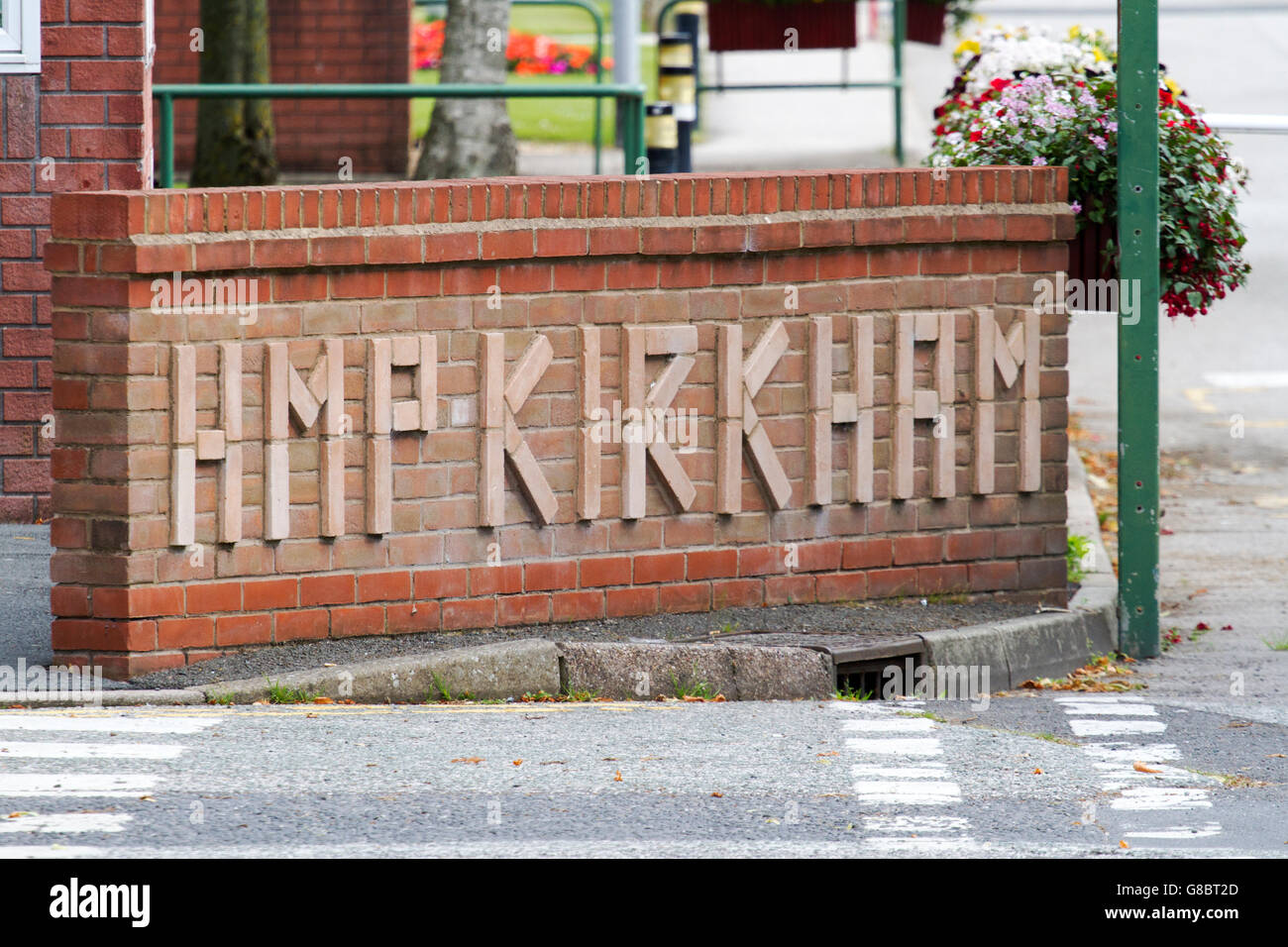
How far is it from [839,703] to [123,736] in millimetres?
2389

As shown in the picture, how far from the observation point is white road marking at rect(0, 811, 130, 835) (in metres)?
5.27

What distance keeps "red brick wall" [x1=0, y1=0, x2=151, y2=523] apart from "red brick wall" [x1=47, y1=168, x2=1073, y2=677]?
201 centimetres

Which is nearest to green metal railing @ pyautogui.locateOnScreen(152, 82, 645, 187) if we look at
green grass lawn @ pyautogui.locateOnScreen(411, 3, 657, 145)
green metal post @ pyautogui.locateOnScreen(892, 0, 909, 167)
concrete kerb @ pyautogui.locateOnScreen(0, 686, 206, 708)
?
concrete kerb @ pyautogui.locateOnScreen(0, 686, 206, 708)

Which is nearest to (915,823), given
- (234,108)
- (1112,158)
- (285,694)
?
(285,694)

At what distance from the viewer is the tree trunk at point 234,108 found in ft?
48.6

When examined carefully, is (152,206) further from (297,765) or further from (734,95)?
(734,95)

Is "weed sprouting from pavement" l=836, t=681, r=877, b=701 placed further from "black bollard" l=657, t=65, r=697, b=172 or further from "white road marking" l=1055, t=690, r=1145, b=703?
"black bollard" l=657, t=65, r=697, b=172

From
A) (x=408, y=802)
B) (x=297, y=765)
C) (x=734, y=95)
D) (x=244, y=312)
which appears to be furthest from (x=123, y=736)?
(x=734, y=95)

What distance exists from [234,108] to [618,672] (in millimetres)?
8796

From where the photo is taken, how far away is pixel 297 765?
233 inches

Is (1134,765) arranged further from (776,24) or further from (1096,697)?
(776,24)

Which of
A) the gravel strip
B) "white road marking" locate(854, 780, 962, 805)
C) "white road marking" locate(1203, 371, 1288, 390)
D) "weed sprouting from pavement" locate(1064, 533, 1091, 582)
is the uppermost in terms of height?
"white road marking" locate(1203, 371, 1288, 390)

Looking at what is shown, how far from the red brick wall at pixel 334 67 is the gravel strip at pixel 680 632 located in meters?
10.4

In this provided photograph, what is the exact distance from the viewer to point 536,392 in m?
7.48
